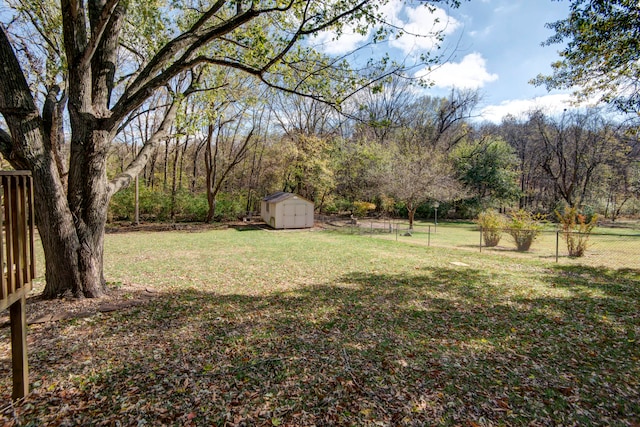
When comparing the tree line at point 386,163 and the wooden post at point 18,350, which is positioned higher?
the tree line at point 386,163

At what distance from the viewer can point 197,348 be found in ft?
11.1

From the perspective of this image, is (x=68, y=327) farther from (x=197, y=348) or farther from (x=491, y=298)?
(x=491, y=298)

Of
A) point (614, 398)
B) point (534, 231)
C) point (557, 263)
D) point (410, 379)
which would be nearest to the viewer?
point (614, 398)

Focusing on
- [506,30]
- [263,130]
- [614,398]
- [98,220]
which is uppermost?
[263,130]

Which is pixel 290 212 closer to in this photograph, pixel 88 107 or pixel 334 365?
pixel 88 107

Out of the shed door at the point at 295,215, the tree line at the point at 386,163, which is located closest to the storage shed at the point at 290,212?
the shed door at the point at 295,215

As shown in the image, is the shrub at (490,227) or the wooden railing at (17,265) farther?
the shrub at (490,227)

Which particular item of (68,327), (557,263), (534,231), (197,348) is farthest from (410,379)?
(534,231)

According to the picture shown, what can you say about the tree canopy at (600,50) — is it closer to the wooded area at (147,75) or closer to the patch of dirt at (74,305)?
the wooded area at (147,75)

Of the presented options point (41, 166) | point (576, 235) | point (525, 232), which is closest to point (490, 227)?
point (525, 232)

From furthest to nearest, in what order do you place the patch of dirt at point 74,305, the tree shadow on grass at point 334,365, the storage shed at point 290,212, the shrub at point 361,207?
the shrub at point 361,207
the storage shed at point 290,212
the patch of dirt at point 74,305
the tree shadow on grass at point 334,365

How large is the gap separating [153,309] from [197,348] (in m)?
1.56

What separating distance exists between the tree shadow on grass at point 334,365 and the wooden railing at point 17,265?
26 centimetres

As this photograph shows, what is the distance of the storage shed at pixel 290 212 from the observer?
19.2 metres
